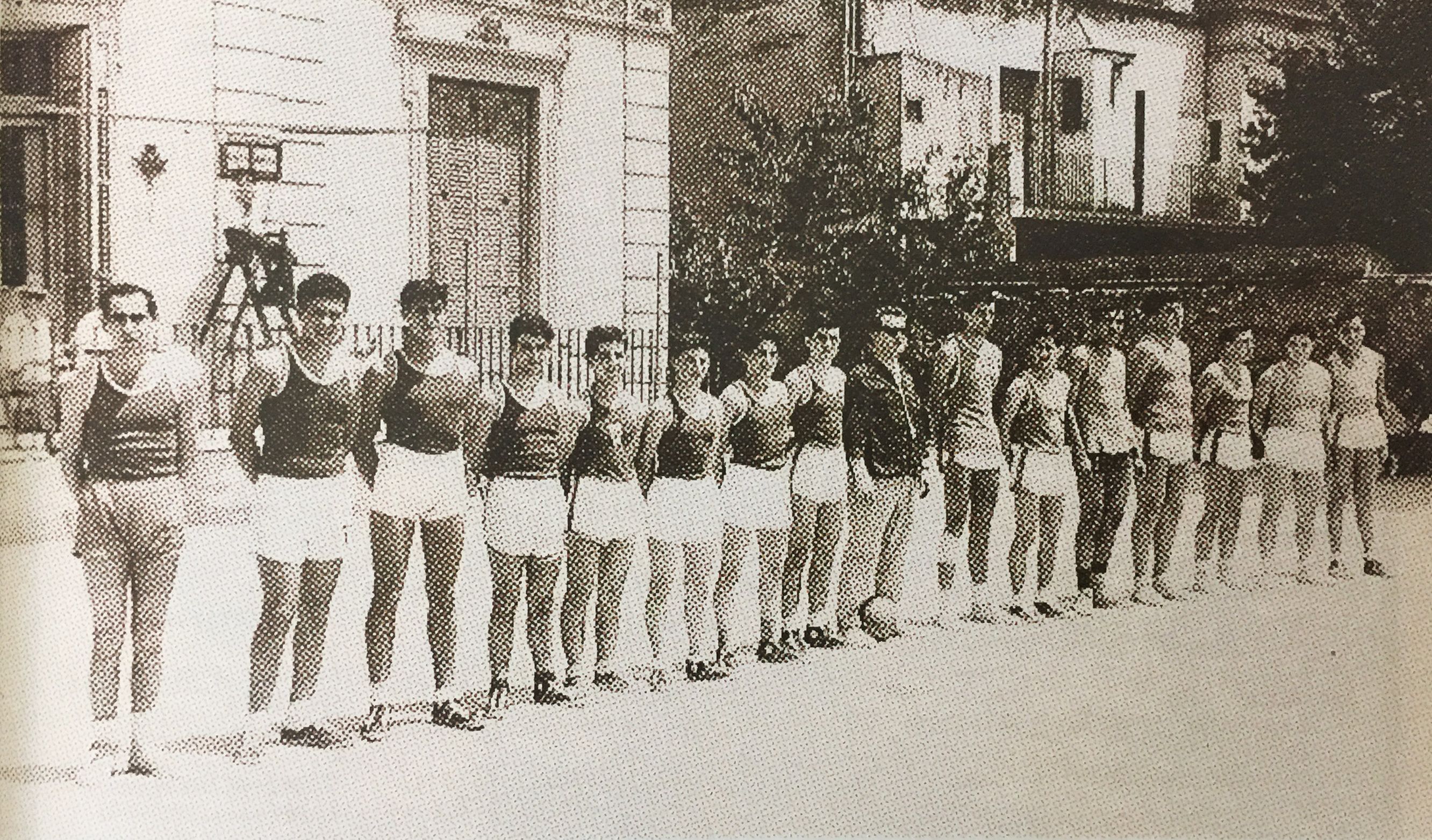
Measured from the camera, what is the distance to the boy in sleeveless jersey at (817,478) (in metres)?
3.13

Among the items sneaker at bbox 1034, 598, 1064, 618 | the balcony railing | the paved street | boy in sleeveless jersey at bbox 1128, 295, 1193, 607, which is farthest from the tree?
sneaker at bbox 1034, 598, 1064, 618

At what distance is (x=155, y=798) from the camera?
9.10 ft

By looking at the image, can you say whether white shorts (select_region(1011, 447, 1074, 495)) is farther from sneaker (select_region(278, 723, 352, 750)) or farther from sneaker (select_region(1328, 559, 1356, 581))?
sneaker (select_region(278, 723, 352, 750))

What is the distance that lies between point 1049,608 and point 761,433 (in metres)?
0.86

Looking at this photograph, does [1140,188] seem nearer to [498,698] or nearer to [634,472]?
[634,472]

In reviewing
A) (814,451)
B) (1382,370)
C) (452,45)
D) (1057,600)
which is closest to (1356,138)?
(1382,370)

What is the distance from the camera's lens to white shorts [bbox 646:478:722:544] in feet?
9.91

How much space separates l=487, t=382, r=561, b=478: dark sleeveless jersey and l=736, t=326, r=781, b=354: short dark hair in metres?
0.51

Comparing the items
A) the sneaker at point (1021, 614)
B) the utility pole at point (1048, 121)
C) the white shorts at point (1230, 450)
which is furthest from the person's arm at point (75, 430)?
the white shorts at point (1230, 450)

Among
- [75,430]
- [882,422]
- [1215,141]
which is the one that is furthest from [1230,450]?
[75,430]

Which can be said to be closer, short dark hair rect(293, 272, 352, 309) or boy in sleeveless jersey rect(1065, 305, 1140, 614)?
short dark hair rect(293, 272, 352, 309)

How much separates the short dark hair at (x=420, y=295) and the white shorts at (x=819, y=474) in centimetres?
95

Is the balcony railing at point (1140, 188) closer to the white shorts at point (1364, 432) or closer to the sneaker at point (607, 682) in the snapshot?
the white shorts at point (1364, 432)

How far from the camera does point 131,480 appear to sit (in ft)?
9.01
